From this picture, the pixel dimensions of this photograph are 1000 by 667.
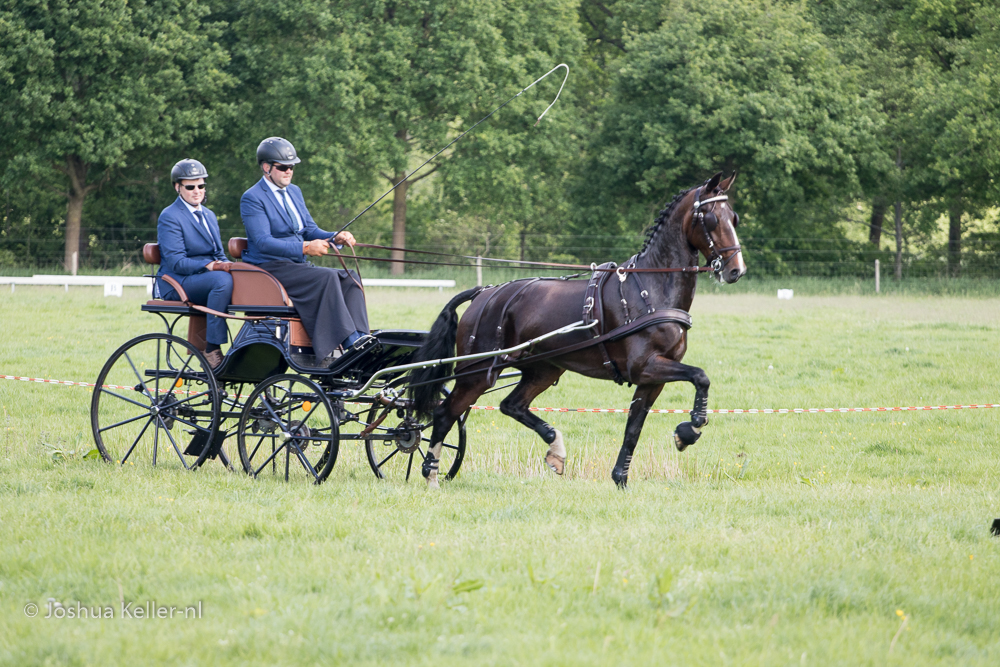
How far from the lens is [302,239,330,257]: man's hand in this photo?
7141 millimetres

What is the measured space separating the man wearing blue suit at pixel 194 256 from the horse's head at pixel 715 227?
10.5 feet

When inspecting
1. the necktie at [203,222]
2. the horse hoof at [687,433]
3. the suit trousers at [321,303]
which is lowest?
the horse hoof at [687,433]

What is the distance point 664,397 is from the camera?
12.2 metres

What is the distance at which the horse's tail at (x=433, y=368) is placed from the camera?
7.36 meters

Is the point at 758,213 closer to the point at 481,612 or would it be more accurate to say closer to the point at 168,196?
the point at 168,196

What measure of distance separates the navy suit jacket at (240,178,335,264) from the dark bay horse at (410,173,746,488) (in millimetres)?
1162

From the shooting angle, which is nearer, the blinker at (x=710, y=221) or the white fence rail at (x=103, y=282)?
the blinker at (x=710, y=221)

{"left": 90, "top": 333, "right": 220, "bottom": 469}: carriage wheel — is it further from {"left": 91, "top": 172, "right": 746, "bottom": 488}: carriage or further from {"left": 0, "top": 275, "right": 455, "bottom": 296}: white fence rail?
{"left": 0, "top": 275, "right": 455, "bottom": 296}: white fence rail

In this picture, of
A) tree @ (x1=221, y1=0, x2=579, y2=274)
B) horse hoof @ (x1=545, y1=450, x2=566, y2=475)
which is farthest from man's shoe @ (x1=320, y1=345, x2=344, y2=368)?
tree @ (x1=221, y1=0, x2=579, y2=274)

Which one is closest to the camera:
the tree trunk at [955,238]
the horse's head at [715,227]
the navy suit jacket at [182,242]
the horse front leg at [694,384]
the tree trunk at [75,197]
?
the horse front leg at [694,384]

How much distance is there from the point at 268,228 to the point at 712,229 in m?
3.03

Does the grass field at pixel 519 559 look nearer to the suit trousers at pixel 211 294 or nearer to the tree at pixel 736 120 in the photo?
the suit trousers at pixel 211 294

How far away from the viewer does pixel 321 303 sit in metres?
7.13

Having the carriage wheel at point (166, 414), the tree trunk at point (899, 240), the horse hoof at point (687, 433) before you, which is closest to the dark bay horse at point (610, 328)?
the horse hoof at point (687, 433)
